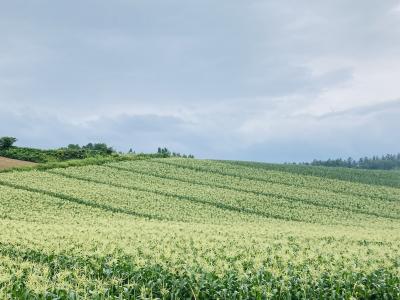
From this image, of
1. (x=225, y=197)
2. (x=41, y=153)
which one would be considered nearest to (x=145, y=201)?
(x=225, y=197)

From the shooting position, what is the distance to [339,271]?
597 inches

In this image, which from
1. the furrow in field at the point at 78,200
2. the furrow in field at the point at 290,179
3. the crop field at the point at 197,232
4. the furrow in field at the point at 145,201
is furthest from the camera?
the furrow in field at the point at 290,179

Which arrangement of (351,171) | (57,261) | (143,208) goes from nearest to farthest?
1. (57,261)
2. (143,208)
3. (351,171)

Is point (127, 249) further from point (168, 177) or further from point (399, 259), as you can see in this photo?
point (168, 177)

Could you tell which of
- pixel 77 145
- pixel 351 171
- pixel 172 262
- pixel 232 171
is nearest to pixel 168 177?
pixel 232 171

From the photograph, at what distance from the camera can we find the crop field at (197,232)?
13.8m

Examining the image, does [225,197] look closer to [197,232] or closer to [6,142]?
[197,232]

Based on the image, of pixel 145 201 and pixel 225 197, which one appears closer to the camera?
pixel 145 201

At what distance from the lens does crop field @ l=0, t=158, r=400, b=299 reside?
1375 cm

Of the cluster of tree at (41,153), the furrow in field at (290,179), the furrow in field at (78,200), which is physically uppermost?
the cluster of tree at (41,153)

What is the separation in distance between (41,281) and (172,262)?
3.51 metres

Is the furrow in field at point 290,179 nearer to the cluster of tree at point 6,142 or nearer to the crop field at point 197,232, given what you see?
the crop field at point 197,232

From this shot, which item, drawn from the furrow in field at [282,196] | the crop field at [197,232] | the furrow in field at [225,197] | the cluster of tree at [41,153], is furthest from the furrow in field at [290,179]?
the cluster of tree at [41,153]

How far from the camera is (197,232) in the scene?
91.5 feet
